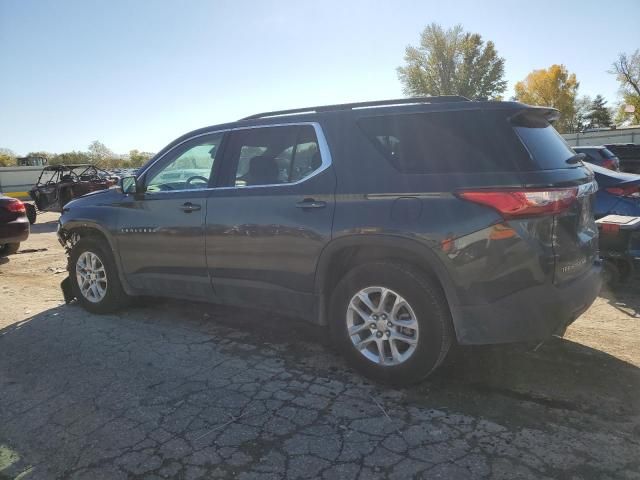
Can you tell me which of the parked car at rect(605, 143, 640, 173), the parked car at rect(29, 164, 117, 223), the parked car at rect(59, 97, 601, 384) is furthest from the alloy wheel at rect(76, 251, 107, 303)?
the parked car at rect(605, 143, 640, 173)

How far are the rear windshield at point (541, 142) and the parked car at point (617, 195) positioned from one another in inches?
130

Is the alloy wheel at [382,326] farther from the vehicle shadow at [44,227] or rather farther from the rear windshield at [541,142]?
the vehicle shadow at [44,227]

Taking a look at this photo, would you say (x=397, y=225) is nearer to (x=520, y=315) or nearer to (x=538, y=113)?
(x=520, y=315)

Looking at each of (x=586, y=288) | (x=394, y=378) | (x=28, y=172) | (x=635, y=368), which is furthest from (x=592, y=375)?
(x=28, y=172)

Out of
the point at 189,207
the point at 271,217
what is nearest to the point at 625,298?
the point at 271,217

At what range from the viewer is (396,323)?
10.9 ft

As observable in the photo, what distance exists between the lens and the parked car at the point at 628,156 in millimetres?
14547

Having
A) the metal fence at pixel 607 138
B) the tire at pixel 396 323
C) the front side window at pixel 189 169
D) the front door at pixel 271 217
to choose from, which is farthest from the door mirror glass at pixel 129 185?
the metal fence at pixel 607 138

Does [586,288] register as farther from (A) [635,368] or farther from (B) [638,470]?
(B) [638,470]

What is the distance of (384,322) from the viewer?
339cm

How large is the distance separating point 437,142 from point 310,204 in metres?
0.98

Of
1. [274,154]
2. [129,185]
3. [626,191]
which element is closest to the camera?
[274,154]

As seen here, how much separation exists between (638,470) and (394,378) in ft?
4.65

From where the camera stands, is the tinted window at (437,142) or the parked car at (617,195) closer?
the tinted window at (437,142)
